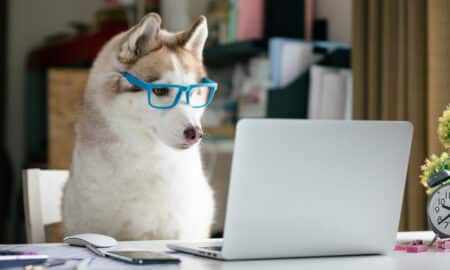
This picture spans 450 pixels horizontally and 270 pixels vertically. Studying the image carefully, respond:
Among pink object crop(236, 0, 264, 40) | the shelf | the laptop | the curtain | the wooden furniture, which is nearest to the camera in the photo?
the laptop

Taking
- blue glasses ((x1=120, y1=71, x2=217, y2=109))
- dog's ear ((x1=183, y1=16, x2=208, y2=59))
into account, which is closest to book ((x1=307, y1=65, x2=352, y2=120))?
dog's ear ((x1=183, y1=16, x2=208, y2=59))

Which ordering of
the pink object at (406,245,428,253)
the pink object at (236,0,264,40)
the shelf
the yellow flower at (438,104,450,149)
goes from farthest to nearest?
the pink object at (236,0,264,40)
the shelf
the yellow flower at (438,104,450,149)
the pink object at (406,245,428,253)

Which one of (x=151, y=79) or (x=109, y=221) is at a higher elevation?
(x=151, y=79)

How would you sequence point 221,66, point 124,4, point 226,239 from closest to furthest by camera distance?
point 226,239
point 221,66
point 124,4

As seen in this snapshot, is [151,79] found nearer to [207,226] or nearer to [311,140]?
[207,226]

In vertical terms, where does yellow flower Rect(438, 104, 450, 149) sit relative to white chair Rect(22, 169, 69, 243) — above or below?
above

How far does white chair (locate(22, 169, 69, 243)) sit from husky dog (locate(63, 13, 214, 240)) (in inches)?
5.8

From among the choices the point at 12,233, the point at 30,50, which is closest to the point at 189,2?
the point at 30,50

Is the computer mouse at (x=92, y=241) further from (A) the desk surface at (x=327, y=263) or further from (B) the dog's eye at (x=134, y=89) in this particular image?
(B) the dog's eye at (x=134, y=89)

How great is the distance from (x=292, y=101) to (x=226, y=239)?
1.65 meters

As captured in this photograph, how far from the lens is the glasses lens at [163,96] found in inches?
50.4

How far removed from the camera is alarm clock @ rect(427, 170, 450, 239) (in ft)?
3.63

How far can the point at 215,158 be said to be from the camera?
2910 millimetres

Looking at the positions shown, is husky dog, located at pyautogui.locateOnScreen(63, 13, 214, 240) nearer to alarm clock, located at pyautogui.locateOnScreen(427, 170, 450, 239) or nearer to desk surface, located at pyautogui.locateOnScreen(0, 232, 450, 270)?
desk surface, located at pyautogui.locateOnScreen(0, 232, 450, 270)
